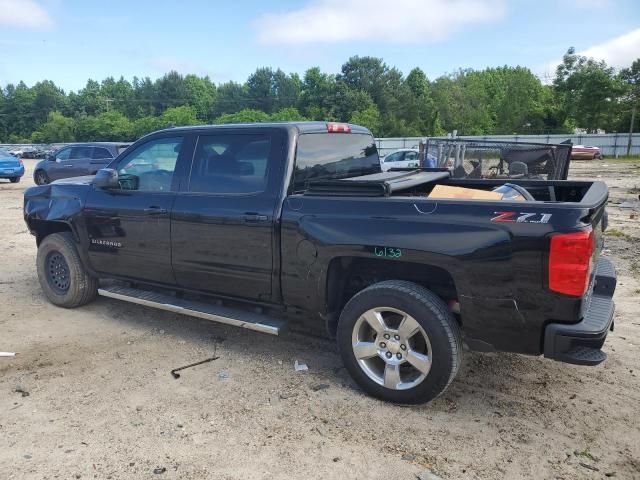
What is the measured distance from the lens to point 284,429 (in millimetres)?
3268

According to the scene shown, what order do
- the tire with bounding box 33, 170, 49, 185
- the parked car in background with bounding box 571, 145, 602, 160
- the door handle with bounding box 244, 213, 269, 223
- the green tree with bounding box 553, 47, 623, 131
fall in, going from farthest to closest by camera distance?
the green tree with bounding box 553, 47, 623, 131 → the parked car in background with bounding box 571, 145, 602, 160 → the tire with bounding box 33, 170, 49, 185 → the door handle with bounding box 244, 213, 269, 223

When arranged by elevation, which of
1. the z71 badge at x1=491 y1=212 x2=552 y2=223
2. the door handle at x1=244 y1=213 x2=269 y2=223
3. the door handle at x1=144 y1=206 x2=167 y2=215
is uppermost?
the z71 badge at x1=491 y1=212 x2=552 y2=223

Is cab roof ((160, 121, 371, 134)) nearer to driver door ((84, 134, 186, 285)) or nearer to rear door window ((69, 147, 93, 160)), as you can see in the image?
driver door ((84, 134, 186, 285))

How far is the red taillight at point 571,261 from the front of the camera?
2.84m

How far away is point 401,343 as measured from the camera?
11.2 ft

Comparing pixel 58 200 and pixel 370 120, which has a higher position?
pixel 370 120

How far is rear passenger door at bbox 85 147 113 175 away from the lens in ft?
55.2

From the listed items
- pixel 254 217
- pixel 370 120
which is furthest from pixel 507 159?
pixel 370 120

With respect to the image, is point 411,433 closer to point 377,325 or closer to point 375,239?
point 377,325

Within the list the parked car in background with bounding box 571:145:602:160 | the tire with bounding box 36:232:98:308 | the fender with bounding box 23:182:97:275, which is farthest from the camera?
the parked car in background with bounding box 571:145:602:160

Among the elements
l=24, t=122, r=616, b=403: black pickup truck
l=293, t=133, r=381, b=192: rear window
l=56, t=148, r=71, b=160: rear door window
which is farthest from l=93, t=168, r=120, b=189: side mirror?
l=56, t=148, r=71, b=160: rear door window

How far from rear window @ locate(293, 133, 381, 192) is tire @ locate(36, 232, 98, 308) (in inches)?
108

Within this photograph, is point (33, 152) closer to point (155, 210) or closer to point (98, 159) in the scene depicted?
point (98, 159)

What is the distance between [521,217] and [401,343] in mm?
1106
